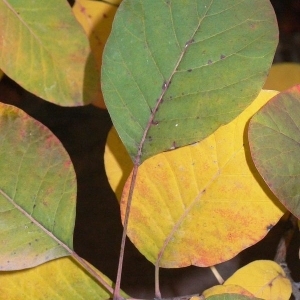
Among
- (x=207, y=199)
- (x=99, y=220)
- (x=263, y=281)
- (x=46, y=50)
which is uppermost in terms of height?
(x=46, y=50)

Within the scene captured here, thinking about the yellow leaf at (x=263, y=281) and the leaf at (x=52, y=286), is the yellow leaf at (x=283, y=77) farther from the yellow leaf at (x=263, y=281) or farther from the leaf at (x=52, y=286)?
the leaf at (x=52, y=286)

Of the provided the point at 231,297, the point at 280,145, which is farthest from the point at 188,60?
the point at 231,297

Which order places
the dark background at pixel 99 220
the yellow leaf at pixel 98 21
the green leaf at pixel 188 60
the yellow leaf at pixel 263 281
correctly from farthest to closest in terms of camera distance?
the dark background at pixel 99 220, the yellow leaf at pixel 98 21, the yellow leaf at pixel 263 281, the green leaf at pixel 188 60

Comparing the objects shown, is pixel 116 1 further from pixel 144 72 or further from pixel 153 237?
pixel 153 237

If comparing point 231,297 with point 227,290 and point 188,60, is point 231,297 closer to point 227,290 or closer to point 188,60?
point 227,290

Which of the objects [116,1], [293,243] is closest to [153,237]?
[116,1]

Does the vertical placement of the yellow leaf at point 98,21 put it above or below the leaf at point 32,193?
above

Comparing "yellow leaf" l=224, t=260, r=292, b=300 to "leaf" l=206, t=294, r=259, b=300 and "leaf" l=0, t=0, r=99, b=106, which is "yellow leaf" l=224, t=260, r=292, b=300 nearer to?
"leaf" l=206, t=294, r=259, b=300

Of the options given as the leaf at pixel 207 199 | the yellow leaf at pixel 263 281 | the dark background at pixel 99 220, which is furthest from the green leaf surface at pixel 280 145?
the dark background at pixel 99 220
